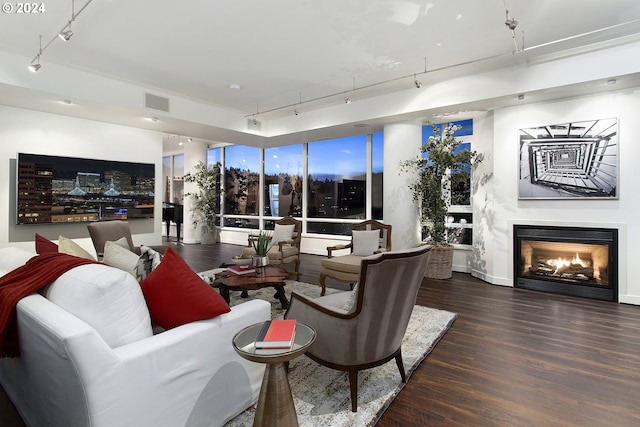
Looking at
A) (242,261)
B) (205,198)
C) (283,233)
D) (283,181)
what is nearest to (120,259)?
(242,261)

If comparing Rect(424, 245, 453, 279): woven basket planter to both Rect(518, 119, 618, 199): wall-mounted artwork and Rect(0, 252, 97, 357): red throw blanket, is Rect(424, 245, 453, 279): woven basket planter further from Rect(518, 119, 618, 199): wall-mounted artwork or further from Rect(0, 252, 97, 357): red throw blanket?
Rect(0, 252, 97, 357): red throw blanket

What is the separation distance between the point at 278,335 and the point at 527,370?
2.13 m

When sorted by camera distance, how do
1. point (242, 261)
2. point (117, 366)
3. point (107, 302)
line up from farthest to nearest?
point (242, 261) < point (107, 302) < point (117, 366)

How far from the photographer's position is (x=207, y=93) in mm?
5648

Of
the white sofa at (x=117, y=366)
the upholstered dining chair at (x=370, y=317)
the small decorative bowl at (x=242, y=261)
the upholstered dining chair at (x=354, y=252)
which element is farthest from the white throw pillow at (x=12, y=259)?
the upholstered dining chair at (x=354, y=252)

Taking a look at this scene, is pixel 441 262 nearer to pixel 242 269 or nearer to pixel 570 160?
pixel 570 160

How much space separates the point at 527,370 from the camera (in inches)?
97.9

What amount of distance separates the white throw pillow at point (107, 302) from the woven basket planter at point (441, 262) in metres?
4.63

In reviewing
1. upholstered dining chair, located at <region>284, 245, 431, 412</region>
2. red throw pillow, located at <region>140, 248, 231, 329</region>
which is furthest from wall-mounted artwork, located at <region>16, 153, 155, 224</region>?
upholstered dining chair, located at <region>284, 245, 431, 412</region>

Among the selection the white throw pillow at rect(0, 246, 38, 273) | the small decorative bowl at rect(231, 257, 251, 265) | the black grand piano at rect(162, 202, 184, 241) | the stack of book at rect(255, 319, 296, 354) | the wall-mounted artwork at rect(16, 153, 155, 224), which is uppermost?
the wall-mounted artwork at rect(16, 153, 155, 224)

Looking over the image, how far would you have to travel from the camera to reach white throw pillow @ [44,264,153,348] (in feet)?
4.82

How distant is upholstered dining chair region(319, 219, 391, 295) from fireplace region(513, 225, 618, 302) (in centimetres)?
201

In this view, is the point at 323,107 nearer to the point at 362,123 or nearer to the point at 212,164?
the point at 362,123

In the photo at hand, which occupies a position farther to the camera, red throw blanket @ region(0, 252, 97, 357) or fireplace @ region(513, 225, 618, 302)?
fireplace @ region(513, 225, 618, 302)
